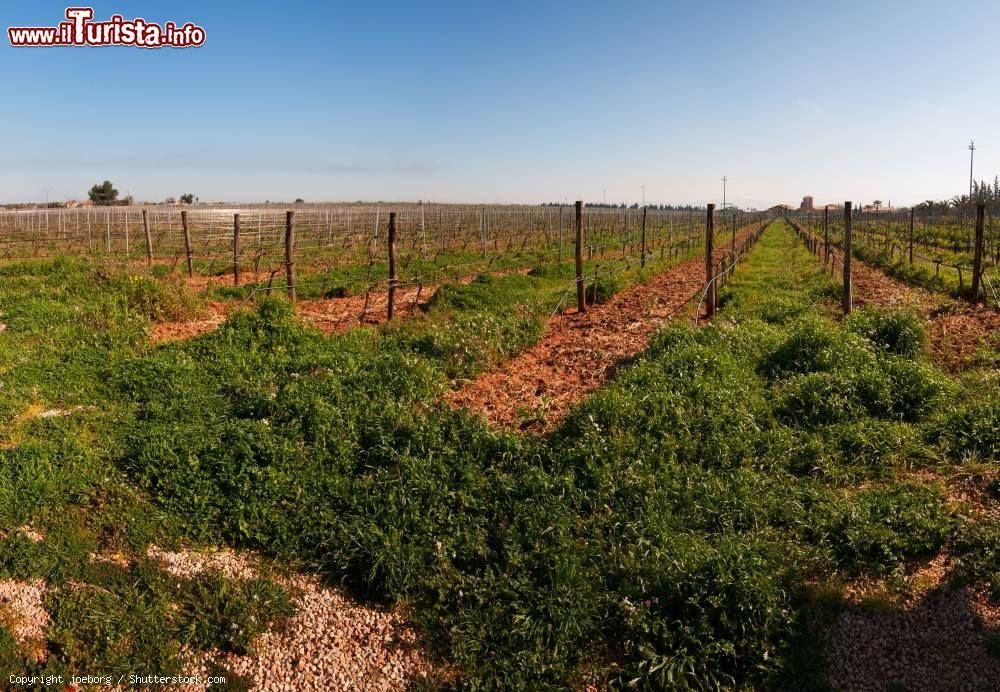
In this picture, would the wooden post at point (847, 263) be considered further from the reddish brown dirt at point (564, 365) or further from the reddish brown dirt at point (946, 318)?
the reddish brown dirt at point (564, 365)

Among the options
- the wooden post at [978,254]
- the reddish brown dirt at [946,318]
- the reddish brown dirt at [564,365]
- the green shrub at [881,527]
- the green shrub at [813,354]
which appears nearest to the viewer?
the green shrub at [881,527]

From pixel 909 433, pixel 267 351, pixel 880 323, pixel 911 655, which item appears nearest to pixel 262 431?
pixel 267 351

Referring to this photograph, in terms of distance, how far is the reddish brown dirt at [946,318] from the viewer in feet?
28.3

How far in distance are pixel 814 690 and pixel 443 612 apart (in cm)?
210

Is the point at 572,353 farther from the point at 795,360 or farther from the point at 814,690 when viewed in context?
the point at 814,690

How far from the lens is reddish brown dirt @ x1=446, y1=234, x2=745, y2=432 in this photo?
705 cm

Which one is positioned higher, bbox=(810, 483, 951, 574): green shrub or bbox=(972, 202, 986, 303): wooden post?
bbox=(972, 202, 986, 303): wooden post

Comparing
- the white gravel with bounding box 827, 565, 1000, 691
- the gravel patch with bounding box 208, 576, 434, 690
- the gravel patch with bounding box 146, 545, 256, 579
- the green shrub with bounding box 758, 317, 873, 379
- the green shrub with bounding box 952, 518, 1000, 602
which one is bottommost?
the gravel patch with bounding box 208, 576, 434, 690

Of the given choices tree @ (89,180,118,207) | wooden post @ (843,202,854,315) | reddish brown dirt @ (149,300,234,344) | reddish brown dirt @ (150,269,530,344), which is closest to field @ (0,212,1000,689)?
reddish brown dirt @ (149,300,234,344)

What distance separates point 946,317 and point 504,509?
9210 mm

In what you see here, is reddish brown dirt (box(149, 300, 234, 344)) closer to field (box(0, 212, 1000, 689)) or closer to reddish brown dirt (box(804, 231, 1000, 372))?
field (box(0, 212, 1000, 689))

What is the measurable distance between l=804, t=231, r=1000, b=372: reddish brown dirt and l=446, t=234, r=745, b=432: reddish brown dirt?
3651mm

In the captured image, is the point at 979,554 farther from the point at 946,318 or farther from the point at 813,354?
the point at 946,318

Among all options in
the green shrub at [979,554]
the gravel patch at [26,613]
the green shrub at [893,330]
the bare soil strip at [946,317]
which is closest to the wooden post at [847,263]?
the bare soil strip at [946,317]
